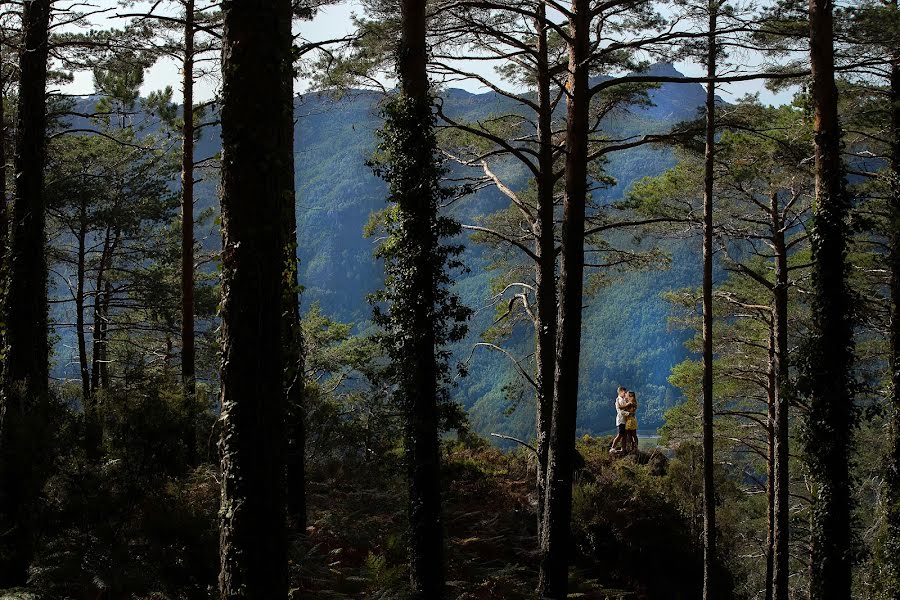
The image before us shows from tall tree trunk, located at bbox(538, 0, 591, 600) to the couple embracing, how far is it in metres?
7.35

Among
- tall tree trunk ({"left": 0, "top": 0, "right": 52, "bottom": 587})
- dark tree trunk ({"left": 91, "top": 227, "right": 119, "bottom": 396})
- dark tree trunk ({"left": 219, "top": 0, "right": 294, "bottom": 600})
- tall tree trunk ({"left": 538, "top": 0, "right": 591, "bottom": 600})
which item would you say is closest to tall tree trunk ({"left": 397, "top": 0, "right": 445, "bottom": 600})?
tall tree trunk ({"left": 538, "top": 0, "right": 591, "bottom": 600})

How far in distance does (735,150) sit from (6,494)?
13.8 metres

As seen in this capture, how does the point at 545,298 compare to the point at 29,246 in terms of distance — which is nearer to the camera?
the point at 29,246

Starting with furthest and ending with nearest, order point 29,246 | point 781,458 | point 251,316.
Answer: point 781,458, point 29,246, point 251,316

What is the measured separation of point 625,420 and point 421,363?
910 centimetres

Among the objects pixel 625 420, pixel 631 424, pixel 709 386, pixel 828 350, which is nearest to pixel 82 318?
pixel 625 420

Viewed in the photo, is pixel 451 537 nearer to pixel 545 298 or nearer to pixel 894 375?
pixel 545 298

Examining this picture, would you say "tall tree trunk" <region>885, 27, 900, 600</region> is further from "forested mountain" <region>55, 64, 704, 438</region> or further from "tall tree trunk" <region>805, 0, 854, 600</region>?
"forested mountain" <region>55, 64, 704, 438</region>

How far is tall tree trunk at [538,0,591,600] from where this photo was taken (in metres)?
8.49

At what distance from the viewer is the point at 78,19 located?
7570 millimetres

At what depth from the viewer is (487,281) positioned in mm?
72000

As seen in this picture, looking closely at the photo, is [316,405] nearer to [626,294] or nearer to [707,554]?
[707,554]

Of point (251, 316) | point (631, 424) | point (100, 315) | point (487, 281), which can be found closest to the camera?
point (251, 316)

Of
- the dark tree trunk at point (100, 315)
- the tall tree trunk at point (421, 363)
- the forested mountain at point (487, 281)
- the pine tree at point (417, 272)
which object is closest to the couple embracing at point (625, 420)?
the pine tree at point (417, 272)
